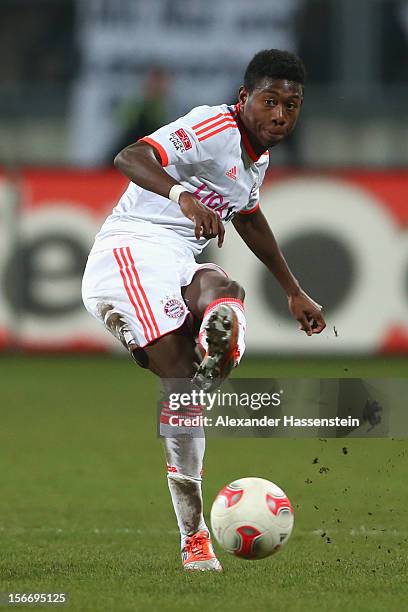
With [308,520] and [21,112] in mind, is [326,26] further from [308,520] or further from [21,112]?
[308,520]

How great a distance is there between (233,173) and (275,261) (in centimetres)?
61

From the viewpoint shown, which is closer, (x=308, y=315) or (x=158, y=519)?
(x=308, y=315)

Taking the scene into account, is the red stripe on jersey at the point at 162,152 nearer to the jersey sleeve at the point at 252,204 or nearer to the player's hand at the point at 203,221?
the player's hand at the point at 203,221

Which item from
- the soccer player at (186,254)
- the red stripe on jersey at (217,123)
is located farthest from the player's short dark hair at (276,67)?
the red stripe on jersey at (217,123)

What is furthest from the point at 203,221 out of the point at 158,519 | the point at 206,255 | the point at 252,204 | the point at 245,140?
the point at 206,255

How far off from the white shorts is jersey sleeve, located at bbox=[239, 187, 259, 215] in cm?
39

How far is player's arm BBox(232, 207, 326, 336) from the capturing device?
5246 mm

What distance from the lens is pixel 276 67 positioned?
15.4ft

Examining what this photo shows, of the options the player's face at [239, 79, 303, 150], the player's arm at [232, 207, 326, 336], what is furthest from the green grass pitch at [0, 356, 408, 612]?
the player's face at [239, 79, 303, 150]

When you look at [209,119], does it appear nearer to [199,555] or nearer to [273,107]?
[273,107]

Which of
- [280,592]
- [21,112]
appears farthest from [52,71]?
[280,592]

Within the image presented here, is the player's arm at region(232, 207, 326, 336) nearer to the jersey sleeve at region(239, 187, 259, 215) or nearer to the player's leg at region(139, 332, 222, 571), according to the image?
the jersey sleeve at region(239, 187, 259, 215)

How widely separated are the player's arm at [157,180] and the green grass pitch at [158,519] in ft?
3.69

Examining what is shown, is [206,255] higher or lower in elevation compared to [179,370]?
higher
